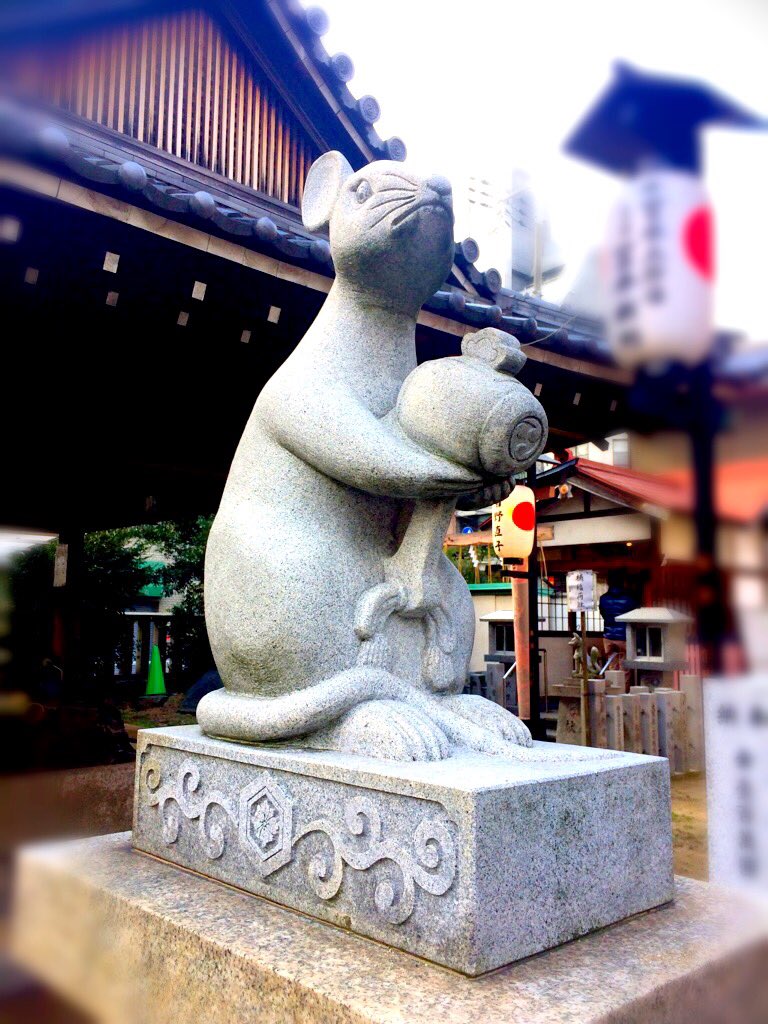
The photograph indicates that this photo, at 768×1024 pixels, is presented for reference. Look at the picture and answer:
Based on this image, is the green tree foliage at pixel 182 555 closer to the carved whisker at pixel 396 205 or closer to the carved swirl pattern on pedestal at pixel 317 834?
the carved swirl pattern on pedestal at pixel 317 834

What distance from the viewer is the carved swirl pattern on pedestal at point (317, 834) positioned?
2.06m

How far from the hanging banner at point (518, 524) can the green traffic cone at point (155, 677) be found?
7.35 metres

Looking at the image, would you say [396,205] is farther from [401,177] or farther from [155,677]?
[155,677]

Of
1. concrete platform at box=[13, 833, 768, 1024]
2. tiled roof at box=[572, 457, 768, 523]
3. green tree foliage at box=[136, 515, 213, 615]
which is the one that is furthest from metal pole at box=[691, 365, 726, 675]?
green tree foliage at box=[136, 515, 213, 615]

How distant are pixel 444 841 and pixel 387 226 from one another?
1958 millimetres

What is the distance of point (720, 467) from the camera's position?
28 cm

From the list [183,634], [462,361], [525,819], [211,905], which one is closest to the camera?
[525,819]

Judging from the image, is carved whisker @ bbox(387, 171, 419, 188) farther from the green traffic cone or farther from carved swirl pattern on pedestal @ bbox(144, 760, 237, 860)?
the green traffic cone

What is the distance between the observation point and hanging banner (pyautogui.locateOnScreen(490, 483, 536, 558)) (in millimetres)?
8133

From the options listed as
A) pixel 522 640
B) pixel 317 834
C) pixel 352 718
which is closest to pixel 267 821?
pixel 317 834

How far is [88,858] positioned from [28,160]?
3027mm

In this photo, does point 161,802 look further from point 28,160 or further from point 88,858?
point 28,160

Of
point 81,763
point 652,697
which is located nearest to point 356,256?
point 81,763

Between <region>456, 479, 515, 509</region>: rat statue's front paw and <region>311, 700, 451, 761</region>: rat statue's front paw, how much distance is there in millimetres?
750
